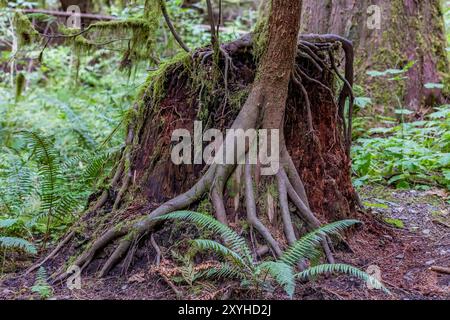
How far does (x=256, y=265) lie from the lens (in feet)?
10.1

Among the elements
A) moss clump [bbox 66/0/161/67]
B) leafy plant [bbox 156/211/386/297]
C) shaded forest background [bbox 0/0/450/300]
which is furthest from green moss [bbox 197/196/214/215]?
moss clump [bbox 66/0/161/67]

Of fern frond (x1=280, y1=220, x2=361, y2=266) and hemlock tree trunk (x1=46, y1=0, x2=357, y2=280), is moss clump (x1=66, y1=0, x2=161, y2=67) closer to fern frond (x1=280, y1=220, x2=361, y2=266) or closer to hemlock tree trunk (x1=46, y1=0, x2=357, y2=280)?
hemlock tree trunk (x1=46, y1=0, x2=357, y2=280)

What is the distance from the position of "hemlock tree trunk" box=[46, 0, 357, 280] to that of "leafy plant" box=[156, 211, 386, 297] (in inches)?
7.9

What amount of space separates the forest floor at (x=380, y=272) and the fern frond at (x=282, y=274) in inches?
6.5

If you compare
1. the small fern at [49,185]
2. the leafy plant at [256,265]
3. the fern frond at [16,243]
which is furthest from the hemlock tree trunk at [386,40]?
the fern frond at [16,243]

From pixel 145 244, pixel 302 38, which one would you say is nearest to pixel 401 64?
pixel 302 38

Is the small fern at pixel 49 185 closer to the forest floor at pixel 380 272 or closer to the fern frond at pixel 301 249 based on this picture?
the forest floor at pixel 380 272

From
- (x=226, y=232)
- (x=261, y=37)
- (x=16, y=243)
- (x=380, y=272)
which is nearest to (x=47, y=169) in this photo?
(x=16, y=243)

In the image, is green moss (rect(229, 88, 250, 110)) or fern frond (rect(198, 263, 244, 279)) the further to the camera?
green moss (rect(229, 88, 250, 110))

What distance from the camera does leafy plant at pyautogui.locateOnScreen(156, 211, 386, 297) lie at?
111 inches

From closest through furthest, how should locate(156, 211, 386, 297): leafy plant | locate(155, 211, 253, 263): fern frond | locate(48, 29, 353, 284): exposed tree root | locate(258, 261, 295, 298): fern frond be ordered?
locate(258, 261, 295, 298): fern frond → locate(156, 211, 386, 297): leafy plant → locate(155, 211, 253, 263): fern frond → locate(48, 29, 353, 284): exposed tree root

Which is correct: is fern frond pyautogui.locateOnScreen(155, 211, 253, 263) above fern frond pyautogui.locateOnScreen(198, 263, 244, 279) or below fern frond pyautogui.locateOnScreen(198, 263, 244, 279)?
above
